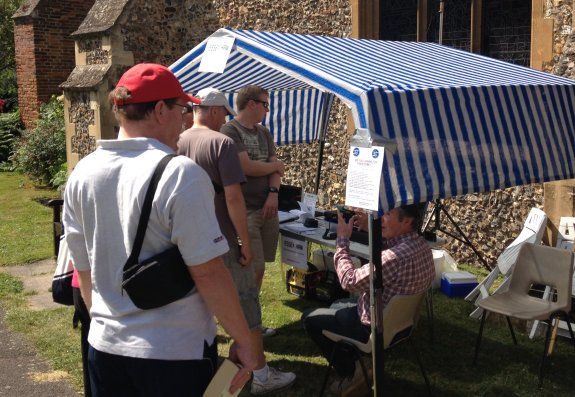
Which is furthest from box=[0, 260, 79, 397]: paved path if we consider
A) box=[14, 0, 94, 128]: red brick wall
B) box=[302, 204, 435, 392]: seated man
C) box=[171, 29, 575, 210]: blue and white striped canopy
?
box=[14, 0, 94, 128]: red brick wall

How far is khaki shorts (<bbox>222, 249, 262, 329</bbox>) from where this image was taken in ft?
14.4

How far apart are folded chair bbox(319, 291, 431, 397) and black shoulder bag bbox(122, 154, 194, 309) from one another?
2.03 meters

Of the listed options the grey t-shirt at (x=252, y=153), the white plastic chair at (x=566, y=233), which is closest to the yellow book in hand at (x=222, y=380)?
the grey t-shirt at (x=252, y=153)

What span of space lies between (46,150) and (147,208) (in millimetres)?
13771

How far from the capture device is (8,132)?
698 inches

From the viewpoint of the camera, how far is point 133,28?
1249 centimetres

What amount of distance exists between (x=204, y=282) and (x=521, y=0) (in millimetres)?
6607

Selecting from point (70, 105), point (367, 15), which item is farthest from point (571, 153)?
point (70, 105)

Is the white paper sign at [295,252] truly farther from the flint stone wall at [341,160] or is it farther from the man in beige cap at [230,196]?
the flint stone wall at [341,160]

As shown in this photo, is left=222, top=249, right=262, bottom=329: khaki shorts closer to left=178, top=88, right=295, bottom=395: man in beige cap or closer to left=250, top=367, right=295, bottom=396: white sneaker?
left=178, top=88, right=295, bottom=395: man in beige cap

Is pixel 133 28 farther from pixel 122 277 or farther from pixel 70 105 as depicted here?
pixel 122 277

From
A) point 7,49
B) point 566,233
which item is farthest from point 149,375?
point 7,49

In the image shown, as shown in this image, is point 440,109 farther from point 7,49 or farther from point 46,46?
point 7,49

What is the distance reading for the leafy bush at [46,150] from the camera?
15.0 meters
